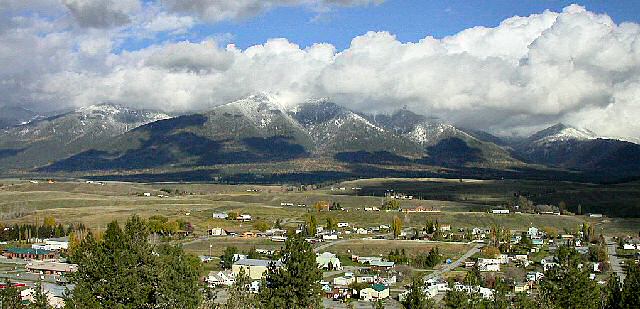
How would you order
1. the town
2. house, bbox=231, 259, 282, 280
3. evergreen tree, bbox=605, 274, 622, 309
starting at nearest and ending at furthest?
evergreen tree, bbox=605, 274, 622, 309 < the town < house, bbox=231, 259, 282, 280

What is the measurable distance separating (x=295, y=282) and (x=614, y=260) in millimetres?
83970

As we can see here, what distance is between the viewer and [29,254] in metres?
113

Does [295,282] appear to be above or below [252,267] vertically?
above

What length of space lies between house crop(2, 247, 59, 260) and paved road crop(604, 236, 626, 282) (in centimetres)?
8844

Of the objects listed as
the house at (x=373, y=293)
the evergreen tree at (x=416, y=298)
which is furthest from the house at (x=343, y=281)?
the evergreen tree at (x=416, y=298)

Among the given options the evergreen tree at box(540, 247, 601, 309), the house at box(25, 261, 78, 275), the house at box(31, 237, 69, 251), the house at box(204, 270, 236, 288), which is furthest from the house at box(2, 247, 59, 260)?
the evergreen tree at box(540, 247, 601, 309)

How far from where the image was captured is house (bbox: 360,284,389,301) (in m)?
80.0

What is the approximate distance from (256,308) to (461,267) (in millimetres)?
68760

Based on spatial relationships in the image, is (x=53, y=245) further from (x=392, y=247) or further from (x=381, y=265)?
(x=392, y=247)

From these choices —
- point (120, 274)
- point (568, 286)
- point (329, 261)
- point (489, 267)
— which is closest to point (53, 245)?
point (329, 261)

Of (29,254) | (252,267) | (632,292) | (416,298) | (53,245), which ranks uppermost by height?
(416,298)

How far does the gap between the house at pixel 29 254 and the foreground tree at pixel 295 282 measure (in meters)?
83.7

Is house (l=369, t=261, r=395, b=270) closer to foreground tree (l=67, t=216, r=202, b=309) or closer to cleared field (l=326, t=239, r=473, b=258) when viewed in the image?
cleared field (l=326, t=239, r=473, b=258)

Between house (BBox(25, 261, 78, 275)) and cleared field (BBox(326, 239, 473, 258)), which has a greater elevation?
house (BBox(25, 261, 78, 275))
